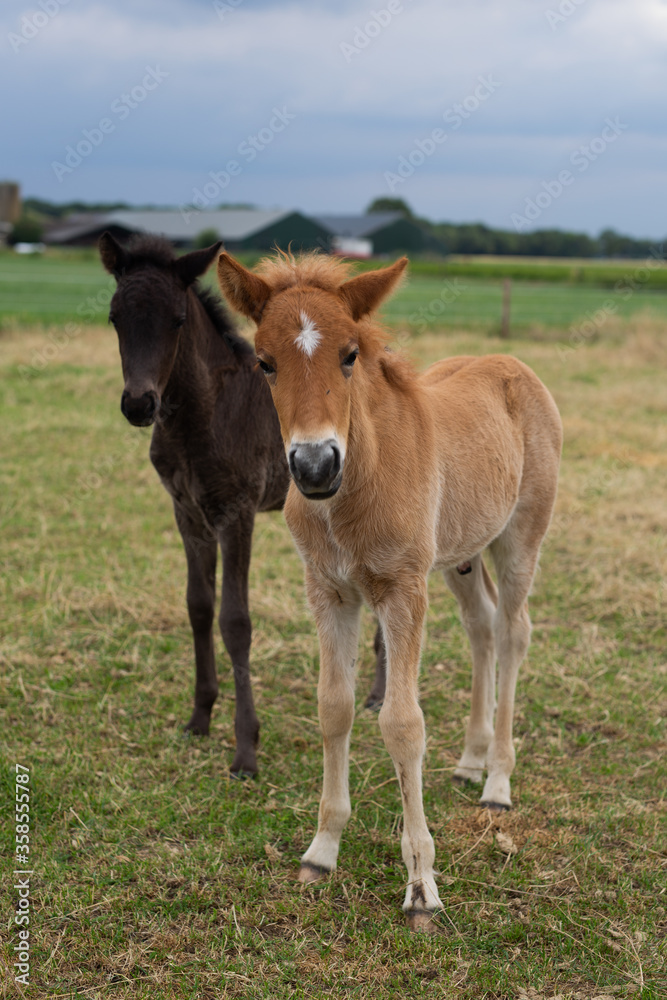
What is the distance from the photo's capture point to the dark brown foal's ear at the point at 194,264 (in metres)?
3.95

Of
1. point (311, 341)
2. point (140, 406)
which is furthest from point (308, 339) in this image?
point (140, 406)

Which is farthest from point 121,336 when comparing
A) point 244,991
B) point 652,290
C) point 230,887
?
point 652,290

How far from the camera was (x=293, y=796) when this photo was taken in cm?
387

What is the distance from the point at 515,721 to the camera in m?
4.57

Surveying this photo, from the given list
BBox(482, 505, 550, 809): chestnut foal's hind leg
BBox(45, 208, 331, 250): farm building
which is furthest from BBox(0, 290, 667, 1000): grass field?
BBox(45, 208, 331, 250): farm building

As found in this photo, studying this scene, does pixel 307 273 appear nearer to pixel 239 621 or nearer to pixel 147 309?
pixel 147 309

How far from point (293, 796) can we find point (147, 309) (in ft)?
7.74

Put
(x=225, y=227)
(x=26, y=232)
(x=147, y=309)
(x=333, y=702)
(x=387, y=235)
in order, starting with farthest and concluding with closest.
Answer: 1. (x=387, y=235)
2. (x=225, y=227)
3. (x=26, y=232)
4. (x=147, y=309)
5. (x=333, y=702)

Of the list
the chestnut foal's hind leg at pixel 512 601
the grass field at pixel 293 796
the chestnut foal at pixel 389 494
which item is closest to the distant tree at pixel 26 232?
the grass field at pixel 293 796

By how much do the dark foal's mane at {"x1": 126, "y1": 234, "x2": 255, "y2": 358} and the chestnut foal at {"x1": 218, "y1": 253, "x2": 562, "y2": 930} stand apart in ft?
3.44

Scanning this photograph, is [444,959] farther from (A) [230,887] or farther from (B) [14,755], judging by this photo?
(B) [14,755]

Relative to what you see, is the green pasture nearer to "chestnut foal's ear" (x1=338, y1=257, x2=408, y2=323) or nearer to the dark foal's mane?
the dark foal's mane

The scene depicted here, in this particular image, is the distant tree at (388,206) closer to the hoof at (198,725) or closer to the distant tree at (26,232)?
the distant tree at (26,232)

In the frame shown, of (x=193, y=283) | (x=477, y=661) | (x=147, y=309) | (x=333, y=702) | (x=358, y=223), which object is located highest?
(x=358, y=223)
